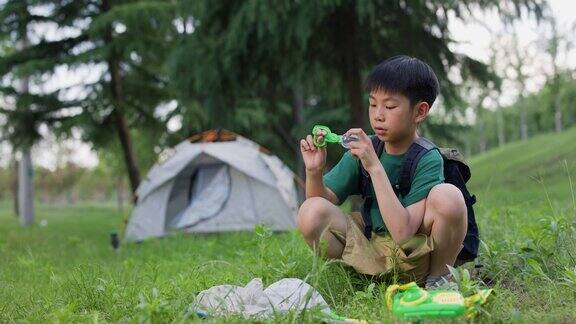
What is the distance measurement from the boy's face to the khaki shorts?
0.43 m

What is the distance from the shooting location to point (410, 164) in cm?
243

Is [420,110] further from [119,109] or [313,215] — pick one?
[119,109]

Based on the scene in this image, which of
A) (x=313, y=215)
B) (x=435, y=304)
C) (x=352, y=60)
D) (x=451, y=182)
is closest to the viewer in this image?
(x=435, y=304)

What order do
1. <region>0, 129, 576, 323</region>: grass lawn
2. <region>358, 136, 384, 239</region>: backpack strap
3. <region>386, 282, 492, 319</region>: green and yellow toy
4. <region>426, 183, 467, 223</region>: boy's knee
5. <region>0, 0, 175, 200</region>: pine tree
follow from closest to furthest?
1. <region>386, 282, 492, 319</region>: green and yellow toy
2. <region>0, 129, 576, 323</region>: grass lawn
3. <region>426, 183, 467, 223</region>: boy's knee
4. <region>358, 136, 384, 239</region>: backpack strap
5. <region>0, 0, 175, 200</region>: pine tree

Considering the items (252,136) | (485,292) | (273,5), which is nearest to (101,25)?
(252,136)

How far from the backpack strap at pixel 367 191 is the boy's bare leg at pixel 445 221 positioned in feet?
1.02

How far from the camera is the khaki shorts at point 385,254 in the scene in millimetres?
2326

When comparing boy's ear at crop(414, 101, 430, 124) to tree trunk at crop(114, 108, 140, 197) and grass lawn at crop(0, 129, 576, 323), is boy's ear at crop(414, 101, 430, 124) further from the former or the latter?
tree trunk at crop(114, 108, 140, 197)

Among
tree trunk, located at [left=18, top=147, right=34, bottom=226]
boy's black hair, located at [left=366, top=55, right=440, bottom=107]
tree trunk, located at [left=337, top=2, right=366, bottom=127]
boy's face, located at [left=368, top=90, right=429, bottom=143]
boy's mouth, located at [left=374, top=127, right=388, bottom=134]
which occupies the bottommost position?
tree trunk, located at [left=18, top=147, right=34, bottom=226]

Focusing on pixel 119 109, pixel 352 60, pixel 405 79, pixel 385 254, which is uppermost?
pixel 352 60

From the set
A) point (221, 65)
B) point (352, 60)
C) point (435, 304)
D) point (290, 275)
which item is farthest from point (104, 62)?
point (435, 304)

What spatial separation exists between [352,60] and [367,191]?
4.66 meters

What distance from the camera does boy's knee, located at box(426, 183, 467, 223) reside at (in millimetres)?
2205

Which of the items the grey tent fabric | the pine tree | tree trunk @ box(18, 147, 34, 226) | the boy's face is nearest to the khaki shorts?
the boy's face
